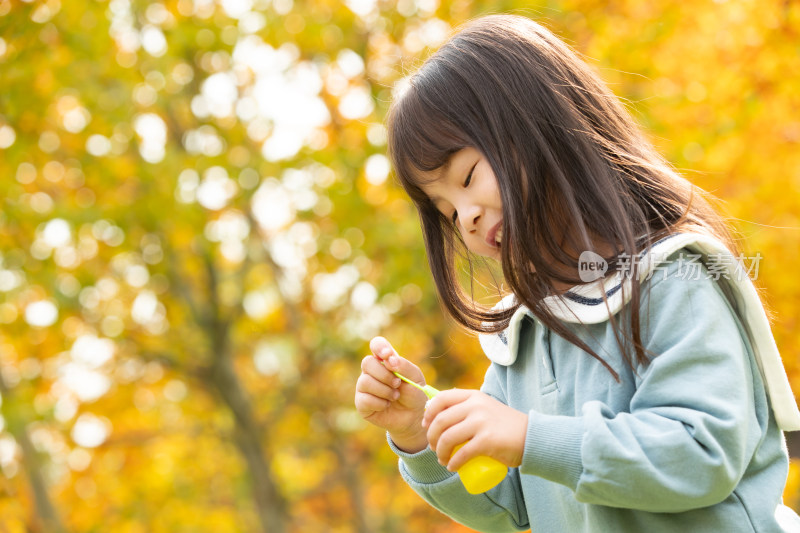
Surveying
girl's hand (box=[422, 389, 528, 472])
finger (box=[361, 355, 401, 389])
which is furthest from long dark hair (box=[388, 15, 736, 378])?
finger (box=[361, 355, 401, 389])

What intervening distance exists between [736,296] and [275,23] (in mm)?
5111

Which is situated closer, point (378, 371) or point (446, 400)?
point (446, 400)

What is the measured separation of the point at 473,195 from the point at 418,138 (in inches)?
6.3

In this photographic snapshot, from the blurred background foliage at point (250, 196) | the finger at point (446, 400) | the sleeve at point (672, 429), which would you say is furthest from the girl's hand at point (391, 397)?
the blurred background foliage at point (250, 196)

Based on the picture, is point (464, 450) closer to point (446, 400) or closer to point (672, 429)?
point (446, 400)

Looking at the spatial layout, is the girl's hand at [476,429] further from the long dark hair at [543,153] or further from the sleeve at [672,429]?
the long dark hair at [543,153]

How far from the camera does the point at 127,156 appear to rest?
605cm

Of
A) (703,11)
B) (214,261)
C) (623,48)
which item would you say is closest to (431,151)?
(623,48)

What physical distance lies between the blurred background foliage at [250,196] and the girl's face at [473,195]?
2.44 meters

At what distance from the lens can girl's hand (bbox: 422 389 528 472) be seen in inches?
49.7

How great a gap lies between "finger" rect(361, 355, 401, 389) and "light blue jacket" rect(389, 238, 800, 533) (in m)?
0.28

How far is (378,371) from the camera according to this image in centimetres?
160

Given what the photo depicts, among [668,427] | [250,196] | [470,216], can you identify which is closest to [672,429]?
[668,427]

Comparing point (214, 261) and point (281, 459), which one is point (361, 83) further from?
point (281, 459)
